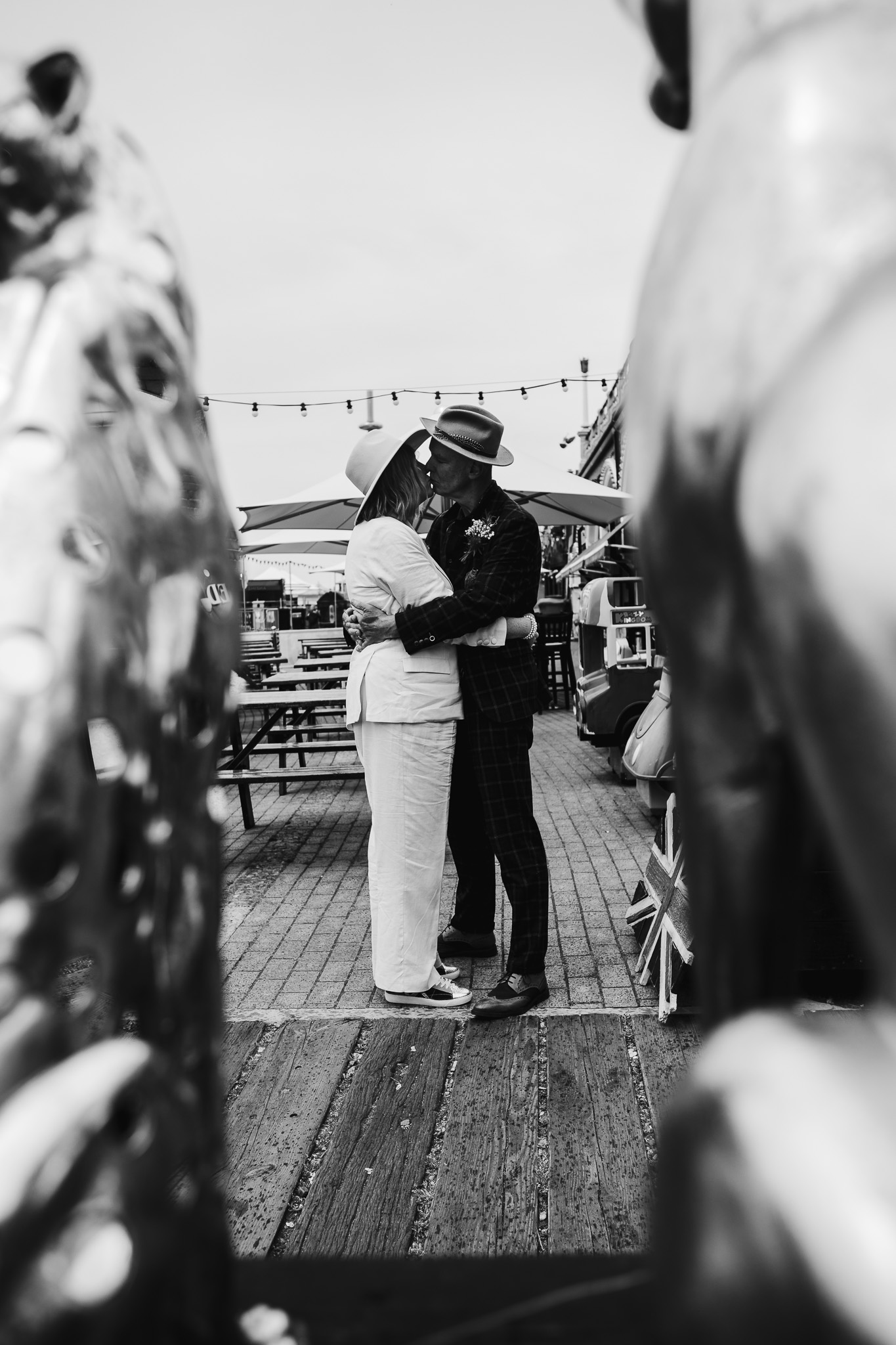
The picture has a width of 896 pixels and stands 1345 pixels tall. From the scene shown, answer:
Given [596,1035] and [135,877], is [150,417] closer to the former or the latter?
[135,877]

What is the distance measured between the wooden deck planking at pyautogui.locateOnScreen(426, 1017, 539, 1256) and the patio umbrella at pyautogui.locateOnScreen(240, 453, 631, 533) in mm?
4914

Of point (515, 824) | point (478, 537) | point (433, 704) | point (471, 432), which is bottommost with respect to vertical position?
point (515, 824)

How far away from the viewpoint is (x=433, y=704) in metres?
3.50

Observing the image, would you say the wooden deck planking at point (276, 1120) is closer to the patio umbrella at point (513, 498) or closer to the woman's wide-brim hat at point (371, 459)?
the woman's wide-brim hat at point (371, 459)

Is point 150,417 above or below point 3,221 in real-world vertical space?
below

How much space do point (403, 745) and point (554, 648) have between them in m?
10.0

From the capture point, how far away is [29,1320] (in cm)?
54

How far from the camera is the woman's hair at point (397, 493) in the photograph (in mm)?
3629

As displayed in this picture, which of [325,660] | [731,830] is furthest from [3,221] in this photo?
[325,660]

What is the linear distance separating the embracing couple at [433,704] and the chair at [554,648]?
9.40 meters

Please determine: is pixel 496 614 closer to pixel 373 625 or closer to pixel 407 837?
pixel 373 625

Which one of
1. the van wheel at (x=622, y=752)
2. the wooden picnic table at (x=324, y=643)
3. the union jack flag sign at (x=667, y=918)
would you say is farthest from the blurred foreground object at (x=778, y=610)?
the wooden picnic table at (x=324, y=643)

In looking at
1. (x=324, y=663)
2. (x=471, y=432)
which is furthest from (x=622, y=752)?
(x=471, y=432)

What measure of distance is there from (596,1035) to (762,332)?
9.71 ft
